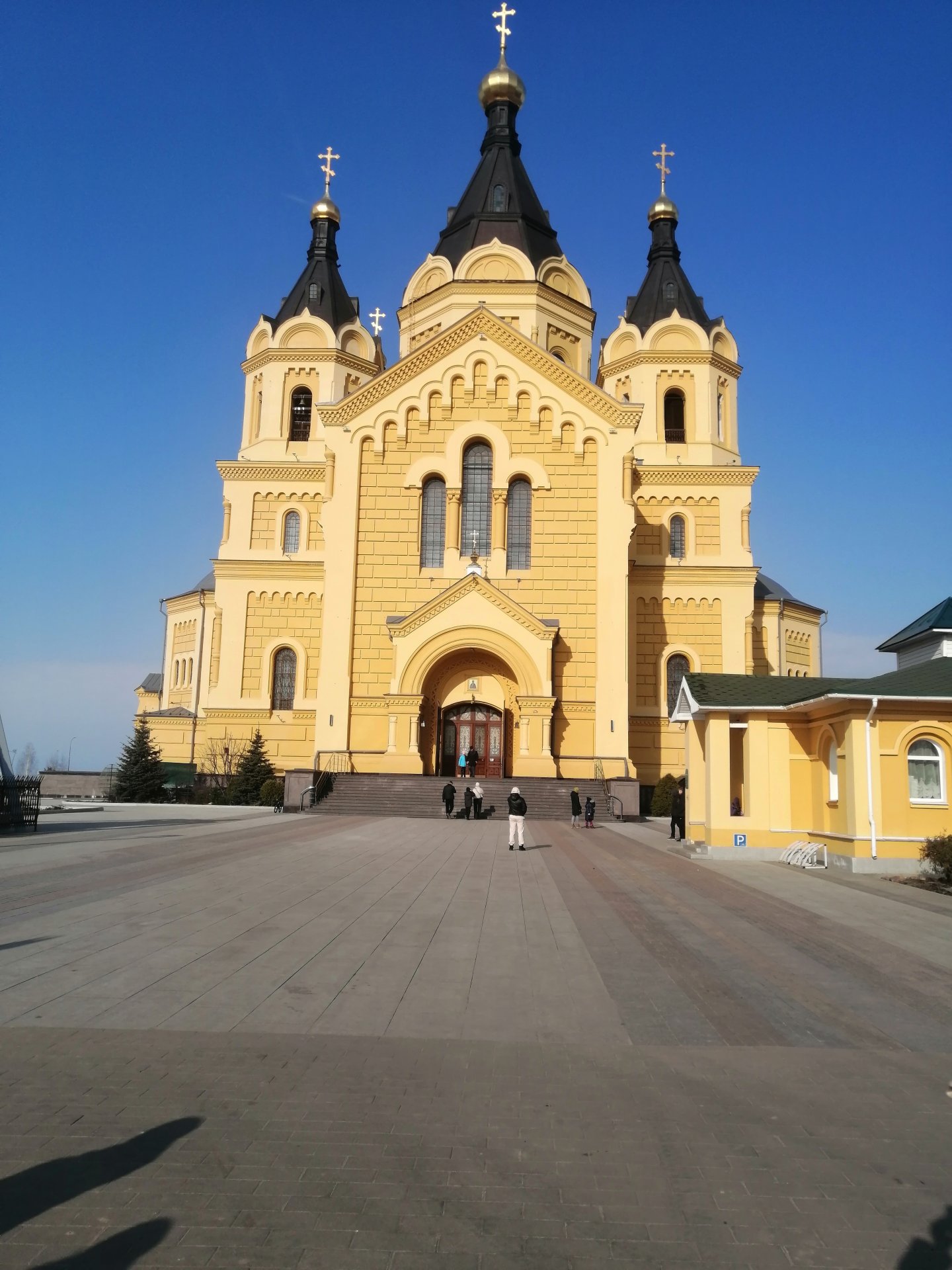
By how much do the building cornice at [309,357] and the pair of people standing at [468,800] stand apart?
1987 cm

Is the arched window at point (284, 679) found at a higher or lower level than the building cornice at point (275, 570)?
lower

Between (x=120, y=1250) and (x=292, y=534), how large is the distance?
35215mm

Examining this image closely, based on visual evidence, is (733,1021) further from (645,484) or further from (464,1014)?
(645,484)

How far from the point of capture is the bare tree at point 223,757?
115ft

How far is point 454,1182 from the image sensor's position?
409 cm

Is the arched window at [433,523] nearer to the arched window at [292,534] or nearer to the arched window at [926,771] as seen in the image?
the arched window at [292,534]

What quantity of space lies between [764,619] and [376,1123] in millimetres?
37507

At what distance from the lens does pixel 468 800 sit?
25266 millimetres

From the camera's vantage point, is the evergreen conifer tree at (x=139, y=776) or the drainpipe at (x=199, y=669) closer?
the evergreen conifer tree at (x=139, y=776)

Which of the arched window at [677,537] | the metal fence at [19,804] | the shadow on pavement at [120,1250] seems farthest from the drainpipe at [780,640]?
the shadow on pavement at [120,1250]

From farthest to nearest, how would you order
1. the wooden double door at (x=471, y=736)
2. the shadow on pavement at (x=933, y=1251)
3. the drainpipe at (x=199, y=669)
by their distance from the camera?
1. the drainpipe at (x=199, y=669)
2. the wooden double door at (x=471, y=736)
3. the shadow on pavement at (x=933, y=1251)

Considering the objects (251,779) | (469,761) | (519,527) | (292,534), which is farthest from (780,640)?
(251,779)

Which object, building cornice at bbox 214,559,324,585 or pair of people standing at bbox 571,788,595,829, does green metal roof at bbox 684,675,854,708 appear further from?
building cornice at bbox 214,559,324,585

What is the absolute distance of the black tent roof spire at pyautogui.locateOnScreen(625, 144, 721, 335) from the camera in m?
38.7
